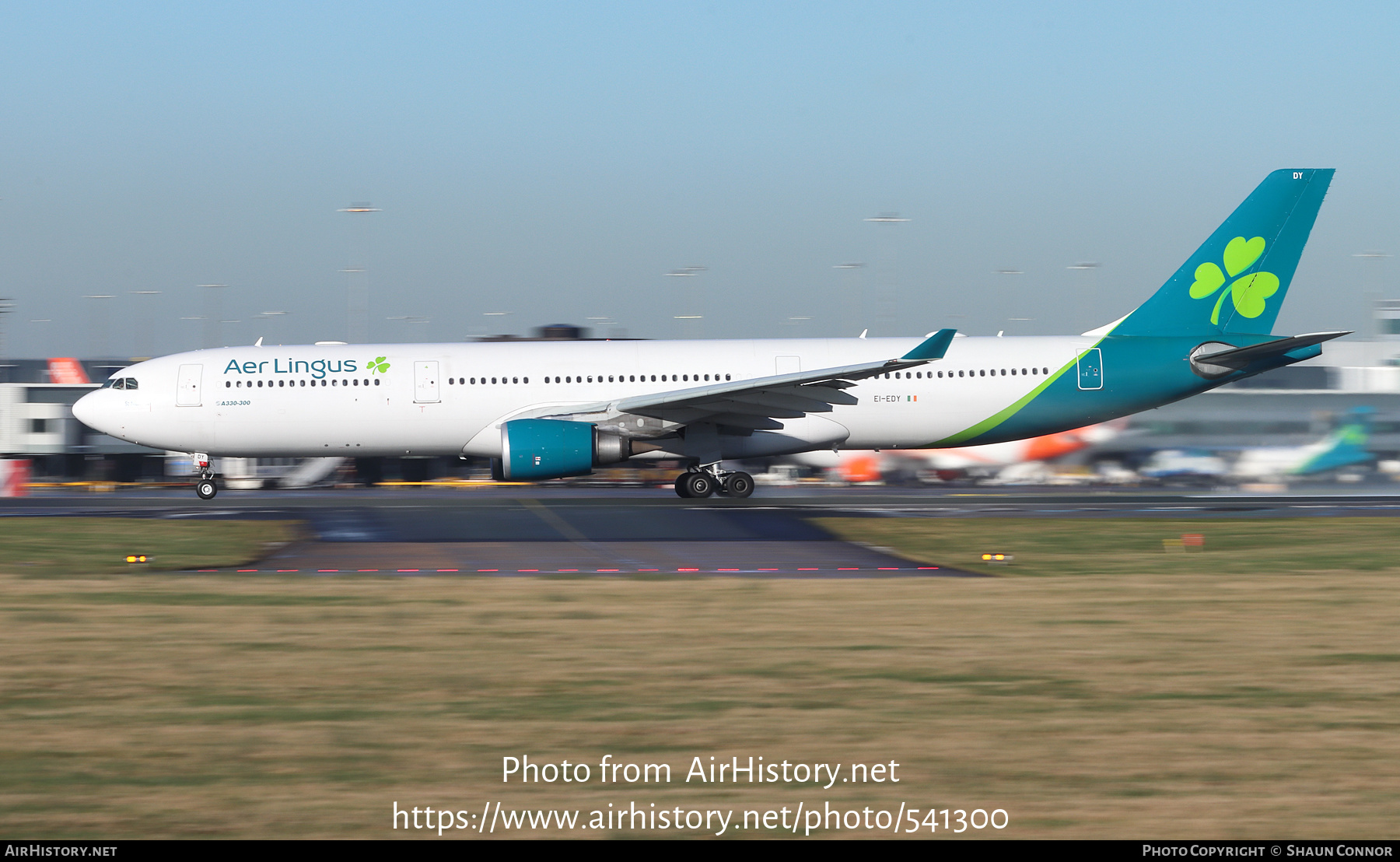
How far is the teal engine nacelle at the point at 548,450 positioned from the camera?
25172 millimetres

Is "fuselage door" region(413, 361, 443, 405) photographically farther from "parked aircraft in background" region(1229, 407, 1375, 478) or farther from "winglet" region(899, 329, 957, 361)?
"parked aircraft in background" region(1229, 407, 1375, 478)

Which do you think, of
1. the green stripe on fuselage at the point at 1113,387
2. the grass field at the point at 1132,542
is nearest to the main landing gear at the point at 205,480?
the grass field at the point at 1132,542

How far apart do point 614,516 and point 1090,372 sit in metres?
11.1

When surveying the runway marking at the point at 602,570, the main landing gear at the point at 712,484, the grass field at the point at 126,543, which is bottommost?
the runway marking at the point at 602,570

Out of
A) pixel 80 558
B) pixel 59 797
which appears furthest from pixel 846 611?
pixel 80 558

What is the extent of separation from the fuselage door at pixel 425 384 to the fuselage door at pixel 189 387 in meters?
4.70

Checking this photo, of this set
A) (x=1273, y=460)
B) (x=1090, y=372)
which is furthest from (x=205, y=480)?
(x=1273, y=460)

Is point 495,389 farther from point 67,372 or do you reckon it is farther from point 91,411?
point 67,372

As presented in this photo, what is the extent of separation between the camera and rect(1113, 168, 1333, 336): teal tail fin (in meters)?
27.6

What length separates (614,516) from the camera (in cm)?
2209

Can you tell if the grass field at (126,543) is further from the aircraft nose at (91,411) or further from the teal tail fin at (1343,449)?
the teal tail fin at (1343,449)

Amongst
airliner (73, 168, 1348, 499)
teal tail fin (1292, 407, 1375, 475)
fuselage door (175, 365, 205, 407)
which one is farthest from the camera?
teal tail fin (1292, 407, 1375, 475)

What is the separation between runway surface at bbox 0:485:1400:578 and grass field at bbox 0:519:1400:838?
7.14 feet

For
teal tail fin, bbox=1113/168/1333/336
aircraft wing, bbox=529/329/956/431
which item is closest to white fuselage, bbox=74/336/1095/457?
aircraft wing, bbox=529/329/956/431
